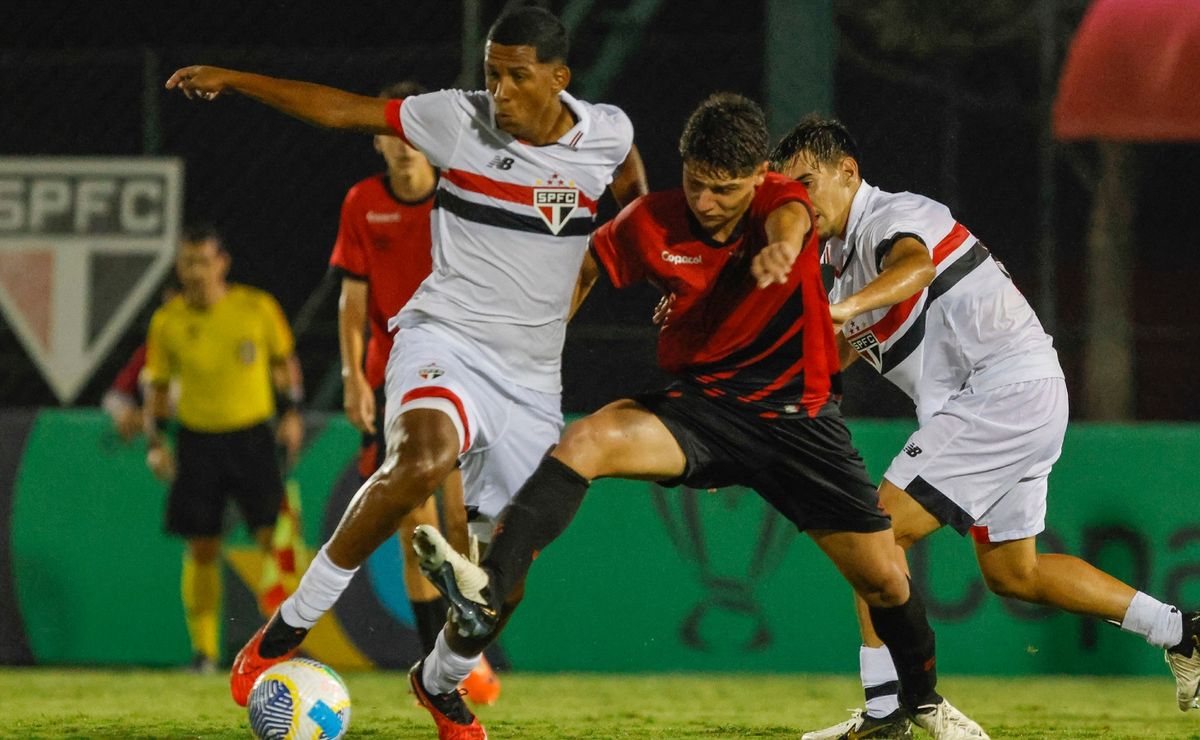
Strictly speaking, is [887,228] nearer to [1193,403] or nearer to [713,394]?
[713,394]

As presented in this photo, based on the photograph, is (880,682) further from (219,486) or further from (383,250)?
(219,486)

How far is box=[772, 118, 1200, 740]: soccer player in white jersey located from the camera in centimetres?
645

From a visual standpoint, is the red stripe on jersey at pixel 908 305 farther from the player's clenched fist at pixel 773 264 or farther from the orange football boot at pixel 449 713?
the orange football boot at pixel 449 713

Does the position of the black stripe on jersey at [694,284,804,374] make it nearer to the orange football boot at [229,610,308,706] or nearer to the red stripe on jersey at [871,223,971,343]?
the red stripe on jersey at [871,223,971,343]

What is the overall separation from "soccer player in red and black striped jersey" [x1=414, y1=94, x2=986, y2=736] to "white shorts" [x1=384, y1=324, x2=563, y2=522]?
0.53 metres

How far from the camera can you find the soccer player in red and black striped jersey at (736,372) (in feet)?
18.3

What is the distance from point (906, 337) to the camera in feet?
21.8

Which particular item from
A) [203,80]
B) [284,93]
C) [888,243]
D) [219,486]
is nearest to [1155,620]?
[888,243]

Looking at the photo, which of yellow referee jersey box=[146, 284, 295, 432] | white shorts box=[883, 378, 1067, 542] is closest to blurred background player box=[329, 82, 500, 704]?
yellow referee jersey box=[146, 284, 295, 432]

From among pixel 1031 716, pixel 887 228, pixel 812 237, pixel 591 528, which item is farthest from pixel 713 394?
pixel 591 528

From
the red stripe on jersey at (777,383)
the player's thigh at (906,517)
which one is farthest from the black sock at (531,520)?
the player's thigh at (906,517)

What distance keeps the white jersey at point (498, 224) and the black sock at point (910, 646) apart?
4.81ft

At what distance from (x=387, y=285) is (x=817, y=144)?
7.23 ft

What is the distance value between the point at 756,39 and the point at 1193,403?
392 centimetres
